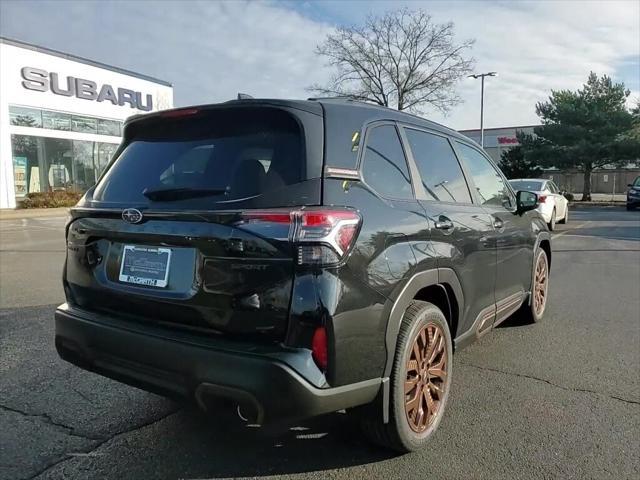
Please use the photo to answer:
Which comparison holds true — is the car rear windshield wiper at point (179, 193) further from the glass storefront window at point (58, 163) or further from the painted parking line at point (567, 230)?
the glass storefront window at point (58, 163)

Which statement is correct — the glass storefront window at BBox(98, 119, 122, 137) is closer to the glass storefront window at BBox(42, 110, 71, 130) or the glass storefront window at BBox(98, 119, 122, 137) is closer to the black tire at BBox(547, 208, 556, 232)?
the glass storefront window at BBox(42, 110, 71, 130)

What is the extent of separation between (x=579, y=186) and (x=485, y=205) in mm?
53187

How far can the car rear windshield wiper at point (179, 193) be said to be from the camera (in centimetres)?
255

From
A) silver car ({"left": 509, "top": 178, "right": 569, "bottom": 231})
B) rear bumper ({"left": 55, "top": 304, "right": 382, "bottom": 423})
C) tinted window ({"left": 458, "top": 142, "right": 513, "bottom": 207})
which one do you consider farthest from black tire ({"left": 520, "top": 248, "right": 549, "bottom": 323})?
silver car ({"left": 509, "top": 178, "right": 569, "bottom": 231})

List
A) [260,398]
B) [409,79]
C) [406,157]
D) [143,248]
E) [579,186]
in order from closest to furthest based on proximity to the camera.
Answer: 1. [260,398]
2. [143,248]
3. [406,157]
4. [409,79]
5. [579,186]

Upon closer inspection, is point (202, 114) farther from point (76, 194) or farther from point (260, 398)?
point (76, 194)

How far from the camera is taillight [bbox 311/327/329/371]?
228 cm

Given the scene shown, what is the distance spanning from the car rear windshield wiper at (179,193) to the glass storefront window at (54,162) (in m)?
21.9

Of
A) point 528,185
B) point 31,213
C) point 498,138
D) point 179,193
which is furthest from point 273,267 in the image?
point 498,138

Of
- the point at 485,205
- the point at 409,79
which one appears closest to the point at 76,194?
the point at 409,79

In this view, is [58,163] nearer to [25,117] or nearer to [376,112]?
[25,117]

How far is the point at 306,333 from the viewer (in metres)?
2.27

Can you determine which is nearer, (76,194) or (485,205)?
(485,205)

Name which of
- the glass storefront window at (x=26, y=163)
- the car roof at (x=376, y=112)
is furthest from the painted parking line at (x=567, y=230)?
the glass storefront window at (x=26, y=163)
